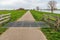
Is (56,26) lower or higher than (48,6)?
higher

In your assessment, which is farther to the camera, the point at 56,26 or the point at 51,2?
the point at 51,2

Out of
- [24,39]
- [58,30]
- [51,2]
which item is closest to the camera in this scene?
[24,39]

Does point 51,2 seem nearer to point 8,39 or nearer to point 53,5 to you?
point 53,5

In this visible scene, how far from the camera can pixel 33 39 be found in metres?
10.9

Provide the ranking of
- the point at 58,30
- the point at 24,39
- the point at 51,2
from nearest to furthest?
the point at 24,39
the point at 58,30
the point at 51,2

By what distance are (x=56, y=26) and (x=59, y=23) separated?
492 millimetres

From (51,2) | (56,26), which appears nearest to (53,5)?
(51,2)

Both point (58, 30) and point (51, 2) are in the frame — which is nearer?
point (58, 30)

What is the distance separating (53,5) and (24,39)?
9587 centimetres

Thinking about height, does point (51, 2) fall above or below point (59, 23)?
below

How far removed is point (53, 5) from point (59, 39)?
9502 centimetres

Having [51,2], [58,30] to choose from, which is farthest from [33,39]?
[51,2]

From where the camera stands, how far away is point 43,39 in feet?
35.9

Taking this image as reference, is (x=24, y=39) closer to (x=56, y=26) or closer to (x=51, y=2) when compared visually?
(x=56, y=26)
